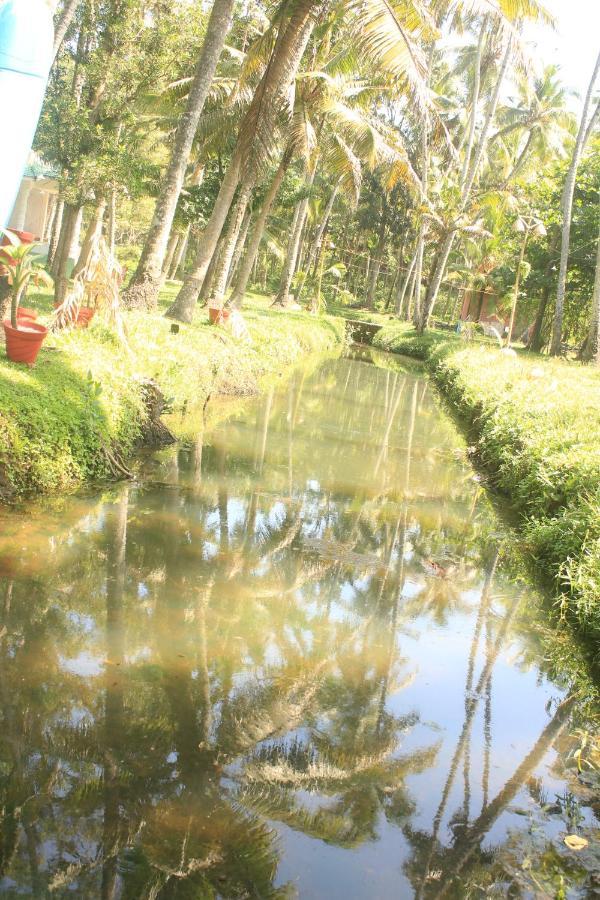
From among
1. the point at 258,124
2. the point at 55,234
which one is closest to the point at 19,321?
the point at 258,124

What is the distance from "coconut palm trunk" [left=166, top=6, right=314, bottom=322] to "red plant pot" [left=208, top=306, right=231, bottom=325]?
131 centimetres

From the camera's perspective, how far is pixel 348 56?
17.8 meters

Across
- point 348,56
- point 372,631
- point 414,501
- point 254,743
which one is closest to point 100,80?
point 348,56

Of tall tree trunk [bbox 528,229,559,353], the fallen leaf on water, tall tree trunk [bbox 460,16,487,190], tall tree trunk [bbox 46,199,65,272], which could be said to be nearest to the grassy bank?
the fallen leaf on water

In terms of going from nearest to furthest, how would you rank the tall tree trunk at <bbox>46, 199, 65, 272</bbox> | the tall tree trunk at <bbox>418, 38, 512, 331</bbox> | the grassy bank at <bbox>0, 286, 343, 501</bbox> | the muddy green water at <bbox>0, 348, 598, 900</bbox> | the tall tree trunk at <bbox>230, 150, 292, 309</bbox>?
the muddy green water at <bbox>0, 348, 598, 900</bbox> → the grassy bank at <bbox>0, 286, 343, 501</bbox> → the tall tree trunk at <bbox>230, 150, 292, 309</bbox> → the tall tree trunk at <bbox>46, 199, 65, 272</bbox> → the tall tree trunk at <bbox>418, 38, 512, 331</bbox>

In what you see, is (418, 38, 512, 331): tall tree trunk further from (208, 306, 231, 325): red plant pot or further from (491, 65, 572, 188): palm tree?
(208, 306, 231, 325): red plant pot

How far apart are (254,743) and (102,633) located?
4.39 ft

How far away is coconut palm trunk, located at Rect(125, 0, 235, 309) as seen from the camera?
1226 centimetres

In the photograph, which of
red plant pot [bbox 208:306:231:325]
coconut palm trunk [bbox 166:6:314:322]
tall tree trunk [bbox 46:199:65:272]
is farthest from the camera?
tall tree trunk [bbox 46:199:65:272]

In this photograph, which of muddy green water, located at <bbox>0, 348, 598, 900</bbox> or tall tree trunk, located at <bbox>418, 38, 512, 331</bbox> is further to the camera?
tall tree trunk, located at <bbox>418, 38, 512, 331</bbox>

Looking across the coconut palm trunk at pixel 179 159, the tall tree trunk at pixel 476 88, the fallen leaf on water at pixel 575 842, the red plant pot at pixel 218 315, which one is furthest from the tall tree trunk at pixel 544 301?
the fallen leaf on water at pixel 575 842

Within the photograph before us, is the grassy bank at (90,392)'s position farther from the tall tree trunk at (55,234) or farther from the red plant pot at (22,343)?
the tall tree trunk at (55,234)

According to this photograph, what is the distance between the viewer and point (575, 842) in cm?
363

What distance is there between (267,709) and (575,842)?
169 cm
